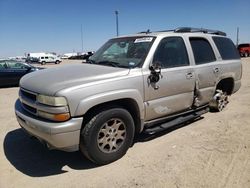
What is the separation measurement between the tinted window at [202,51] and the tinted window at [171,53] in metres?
0.36

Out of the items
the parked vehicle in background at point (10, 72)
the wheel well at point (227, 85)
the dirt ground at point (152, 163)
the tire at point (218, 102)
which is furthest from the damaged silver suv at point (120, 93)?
the parked vehicle in background at point (10, 72)

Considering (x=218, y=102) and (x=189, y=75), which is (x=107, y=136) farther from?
(x=218, y=102)

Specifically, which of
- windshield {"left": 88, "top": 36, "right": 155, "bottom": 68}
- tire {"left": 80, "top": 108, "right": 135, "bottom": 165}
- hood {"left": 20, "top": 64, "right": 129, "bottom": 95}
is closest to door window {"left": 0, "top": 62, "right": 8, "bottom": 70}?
windshield {"left": 88, "top": 36, "right": 155, "bottom": 68}

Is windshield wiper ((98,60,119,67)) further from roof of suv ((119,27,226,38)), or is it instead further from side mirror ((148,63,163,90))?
roof of suv ((119,27,226,38))

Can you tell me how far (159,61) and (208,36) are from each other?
6.53ft

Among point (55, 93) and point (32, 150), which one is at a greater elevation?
point (55, 93)

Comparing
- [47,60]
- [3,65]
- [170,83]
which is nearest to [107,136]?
[170,83]

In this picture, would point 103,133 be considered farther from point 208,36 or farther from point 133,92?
point 208,36

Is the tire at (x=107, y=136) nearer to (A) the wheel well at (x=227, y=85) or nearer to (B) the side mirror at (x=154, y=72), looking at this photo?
(B) the side mirror at (x=154, y=72)

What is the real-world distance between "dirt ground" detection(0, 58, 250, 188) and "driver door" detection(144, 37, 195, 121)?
0.58 metres

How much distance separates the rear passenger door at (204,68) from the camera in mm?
5031

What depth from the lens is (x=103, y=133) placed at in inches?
144

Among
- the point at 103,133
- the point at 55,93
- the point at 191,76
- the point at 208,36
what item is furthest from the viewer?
the point at 208,36

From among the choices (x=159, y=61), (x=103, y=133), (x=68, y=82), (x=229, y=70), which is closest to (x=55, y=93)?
(x=68, y=82)
